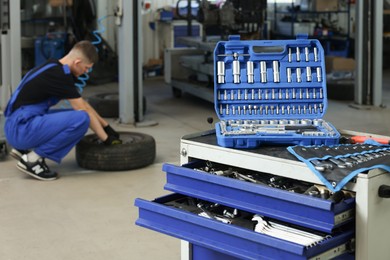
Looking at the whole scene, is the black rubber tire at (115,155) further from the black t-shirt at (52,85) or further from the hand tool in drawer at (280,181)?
the hand tool in drawer at (280,181)

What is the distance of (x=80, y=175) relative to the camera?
403 cm

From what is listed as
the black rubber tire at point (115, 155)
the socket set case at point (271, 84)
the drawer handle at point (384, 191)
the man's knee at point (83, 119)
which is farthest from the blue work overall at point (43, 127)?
the drawer handle at point (384, 191)

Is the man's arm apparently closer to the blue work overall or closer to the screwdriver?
the blue work overall

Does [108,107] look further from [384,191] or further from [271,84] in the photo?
[384,191]

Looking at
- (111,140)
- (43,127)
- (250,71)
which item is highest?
(250,71)

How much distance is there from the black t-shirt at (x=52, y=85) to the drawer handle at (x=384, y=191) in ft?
8.34

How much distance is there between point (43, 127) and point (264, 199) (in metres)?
2.40

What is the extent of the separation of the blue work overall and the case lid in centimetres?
189

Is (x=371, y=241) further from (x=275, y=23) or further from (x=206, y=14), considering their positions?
(x=275, y=23)

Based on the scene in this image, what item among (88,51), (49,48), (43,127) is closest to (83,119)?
(43,127)

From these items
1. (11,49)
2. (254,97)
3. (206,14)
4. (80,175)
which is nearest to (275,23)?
(206,14)

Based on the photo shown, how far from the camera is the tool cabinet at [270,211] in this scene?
5.31 feet

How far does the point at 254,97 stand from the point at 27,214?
5.31ft

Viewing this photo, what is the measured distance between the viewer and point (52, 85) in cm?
382
